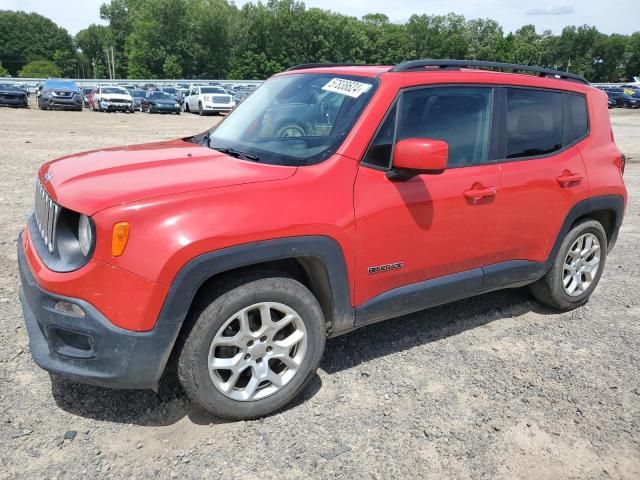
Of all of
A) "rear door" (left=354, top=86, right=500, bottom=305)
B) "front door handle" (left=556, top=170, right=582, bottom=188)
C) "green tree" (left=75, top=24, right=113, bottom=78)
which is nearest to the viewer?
"rear door" (left=354, top=86, right=500, bottom=305)

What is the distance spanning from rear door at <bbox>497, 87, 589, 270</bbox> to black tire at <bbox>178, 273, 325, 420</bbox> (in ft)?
5.04

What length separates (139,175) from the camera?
2865mm

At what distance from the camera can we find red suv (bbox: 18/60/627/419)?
2543 mm

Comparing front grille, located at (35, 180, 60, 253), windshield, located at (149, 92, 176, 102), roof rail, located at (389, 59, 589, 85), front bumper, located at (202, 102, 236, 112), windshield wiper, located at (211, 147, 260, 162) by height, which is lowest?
front bumper, located at (202, 102, 236, 112)

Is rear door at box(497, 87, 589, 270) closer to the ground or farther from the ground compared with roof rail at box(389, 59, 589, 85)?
closer to the ground

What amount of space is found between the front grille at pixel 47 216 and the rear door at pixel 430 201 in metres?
1.52

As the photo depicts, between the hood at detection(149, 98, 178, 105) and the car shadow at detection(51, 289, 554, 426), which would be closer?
the car shadow at detection(51, 289, 554, 426)

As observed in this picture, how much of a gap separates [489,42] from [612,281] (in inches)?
4650

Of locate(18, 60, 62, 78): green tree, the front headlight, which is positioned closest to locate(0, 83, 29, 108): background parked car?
the front headlight

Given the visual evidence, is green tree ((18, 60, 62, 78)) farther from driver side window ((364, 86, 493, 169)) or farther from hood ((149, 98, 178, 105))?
driver side window ((364, 86, 493, 169))

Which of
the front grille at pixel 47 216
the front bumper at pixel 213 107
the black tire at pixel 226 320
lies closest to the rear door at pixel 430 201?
the black tire at pixel 226 320

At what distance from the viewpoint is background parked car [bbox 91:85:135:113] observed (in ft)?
97.1

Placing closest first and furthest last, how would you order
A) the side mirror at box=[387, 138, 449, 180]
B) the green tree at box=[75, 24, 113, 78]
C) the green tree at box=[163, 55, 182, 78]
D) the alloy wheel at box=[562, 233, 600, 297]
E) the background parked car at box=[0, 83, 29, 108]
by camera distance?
1. the side mirror at box=[387, 138, 449, 180]
2. the alloy wheel at box=[562, 233, 600, 297]
3. the background parked car at box=[0, 83, 29, 108]
4. the green tree at box=[163, 55, 182, 78]
5. the green tree at box=[75, 24, 113, 78]

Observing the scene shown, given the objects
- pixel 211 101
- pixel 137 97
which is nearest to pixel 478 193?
pixel 211 101
